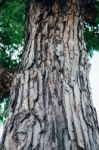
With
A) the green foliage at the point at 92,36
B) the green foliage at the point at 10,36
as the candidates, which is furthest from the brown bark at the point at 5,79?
the green foliage at the point at 92,36

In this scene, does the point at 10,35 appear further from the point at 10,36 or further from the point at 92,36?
the point at 92,36

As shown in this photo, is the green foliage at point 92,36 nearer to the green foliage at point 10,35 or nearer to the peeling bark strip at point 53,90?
the green foliage at point 10,35

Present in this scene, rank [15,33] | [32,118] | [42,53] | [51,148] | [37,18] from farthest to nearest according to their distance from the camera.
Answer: [15,33] → [37,18] → [42,53] → [32,118] → [51,148]

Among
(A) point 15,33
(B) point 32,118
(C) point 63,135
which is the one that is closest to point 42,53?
(B) point 32,118

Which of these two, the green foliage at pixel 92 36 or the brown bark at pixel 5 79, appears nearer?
the brown bark at pixel 5 79

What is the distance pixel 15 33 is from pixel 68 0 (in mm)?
1951

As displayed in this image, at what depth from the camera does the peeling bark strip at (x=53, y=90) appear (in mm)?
1688

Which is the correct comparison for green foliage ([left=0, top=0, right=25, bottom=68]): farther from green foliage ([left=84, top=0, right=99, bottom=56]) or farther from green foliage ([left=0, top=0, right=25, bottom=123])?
green foliage ([left=84, top=0, right=99, bottom=56])

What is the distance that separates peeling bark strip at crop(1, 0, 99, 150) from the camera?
1.69 metres

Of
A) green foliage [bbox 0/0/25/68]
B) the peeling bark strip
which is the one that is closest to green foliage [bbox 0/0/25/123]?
green foliage [bbox 0/0/25/68]

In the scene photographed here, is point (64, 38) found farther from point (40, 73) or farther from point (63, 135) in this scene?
point (63, 135)

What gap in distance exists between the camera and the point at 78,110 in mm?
1879

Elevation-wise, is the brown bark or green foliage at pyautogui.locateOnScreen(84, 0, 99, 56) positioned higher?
green foliage at pyautogui.locateOnScreen(84, 0, 99, 56)

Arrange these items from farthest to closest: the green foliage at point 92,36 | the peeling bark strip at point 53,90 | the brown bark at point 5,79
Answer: the green foliage at point 92,36
the brown bark at point 5,79
the peeling bark strip at point 53,90
